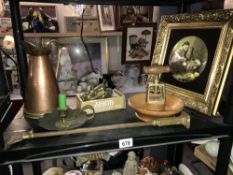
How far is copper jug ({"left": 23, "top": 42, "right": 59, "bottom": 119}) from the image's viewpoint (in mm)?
602

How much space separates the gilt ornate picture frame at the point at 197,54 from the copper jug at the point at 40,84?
1.26ft

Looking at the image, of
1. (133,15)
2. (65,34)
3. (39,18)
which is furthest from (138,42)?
(39,18)

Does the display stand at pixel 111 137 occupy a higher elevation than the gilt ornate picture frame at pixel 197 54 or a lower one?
lower

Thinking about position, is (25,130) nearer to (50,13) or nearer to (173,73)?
(173,73)

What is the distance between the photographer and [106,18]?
5.18ft

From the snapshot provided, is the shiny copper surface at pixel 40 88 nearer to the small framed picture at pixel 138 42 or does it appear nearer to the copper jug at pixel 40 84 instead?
the copper jug at pixel 40 84

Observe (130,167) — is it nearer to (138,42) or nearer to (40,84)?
(40,84)

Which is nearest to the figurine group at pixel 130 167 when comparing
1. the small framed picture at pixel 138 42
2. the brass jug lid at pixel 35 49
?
the brass jug lid at pixel 35 49

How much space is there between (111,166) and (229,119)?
0.80 metres

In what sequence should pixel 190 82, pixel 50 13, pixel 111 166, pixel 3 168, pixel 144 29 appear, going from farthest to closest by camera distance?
pixel 50 13 < pixel 144 29 < pixel 111 166 < pixel 190 82 < pixel 3 168

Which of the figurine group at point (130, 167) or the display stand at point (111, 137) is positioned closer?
the display stand at point (111, 137)

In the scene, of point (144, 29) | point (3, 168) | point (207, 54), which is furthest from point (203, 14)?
point (144, 29)

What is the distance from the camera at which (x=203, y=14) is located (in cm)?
65

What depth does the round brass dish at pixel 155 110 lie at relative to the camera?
1.97ft
